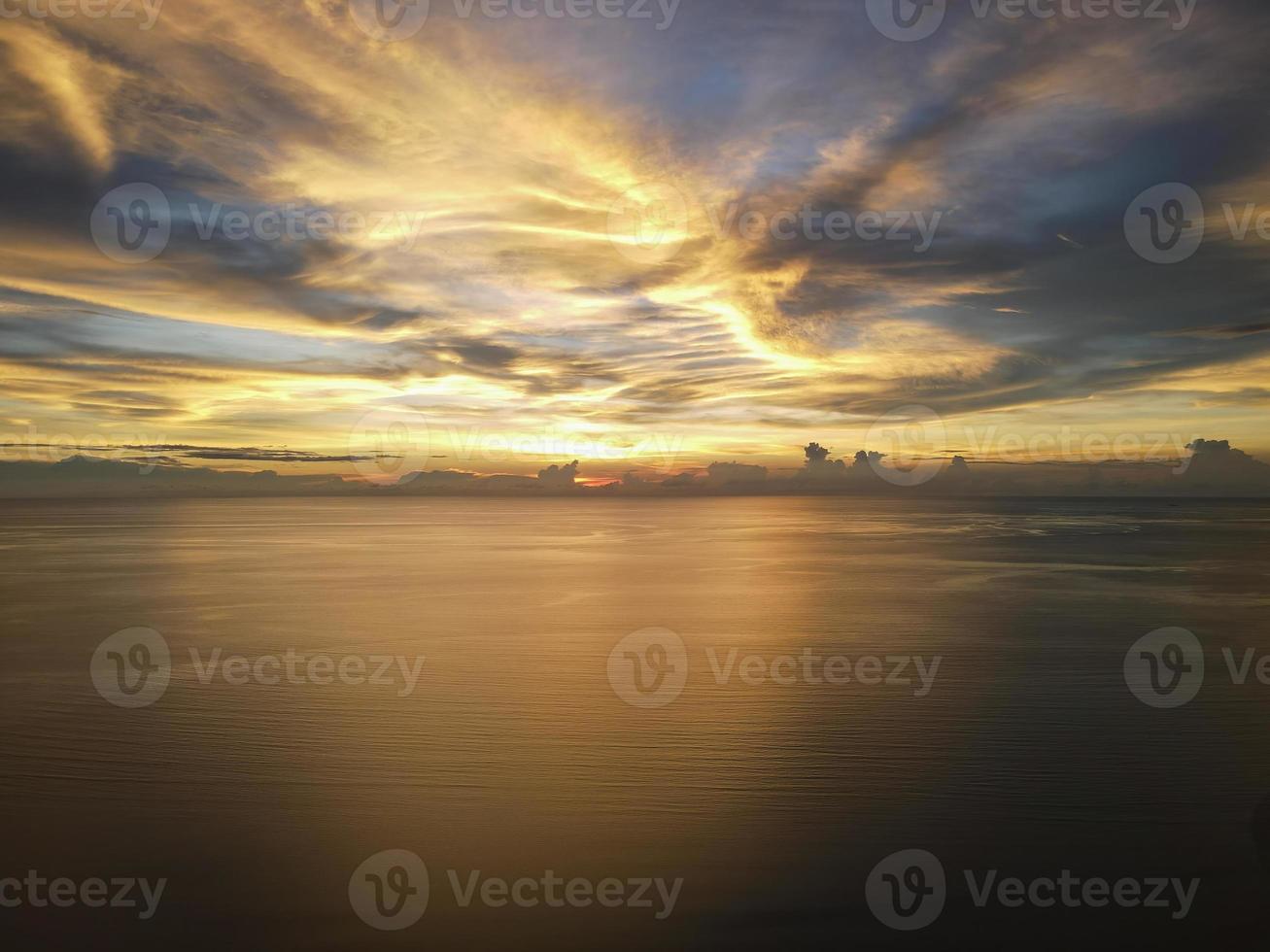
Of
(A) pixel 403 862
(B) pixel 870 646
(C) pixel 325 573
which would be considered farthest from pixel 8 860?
(C) pixel 325 573

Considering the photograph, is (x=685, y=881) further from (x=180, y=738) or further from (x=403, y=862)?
(x=180, y=738)

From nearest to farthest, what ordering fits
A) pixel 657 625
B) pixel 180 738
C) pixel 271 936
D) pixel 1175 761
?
1. pixel 271 936
2. pixel 1175 761
3. pixel 180 738
4. pixel 657 625

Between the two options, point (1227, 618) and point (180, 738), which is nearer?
point (180, 738)

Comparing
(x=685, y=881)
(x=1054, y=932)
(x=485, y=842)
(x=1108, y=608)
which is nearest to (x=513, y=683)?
(x=485, y=842)

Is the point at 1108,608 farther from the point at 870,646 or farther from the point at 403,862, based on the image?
the point at 403,862

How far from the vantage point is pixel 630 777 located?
10852 millimetres

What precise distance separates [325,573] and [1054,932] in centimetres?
3387

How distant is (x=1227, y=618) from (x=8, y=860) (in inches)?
1056

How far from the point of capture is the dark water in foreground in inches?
301

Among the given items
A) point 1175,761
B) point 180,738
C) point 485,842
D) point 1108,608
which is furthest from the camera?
point 1108,608

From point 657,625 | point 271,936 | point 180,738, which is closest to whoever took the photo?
point 271,936

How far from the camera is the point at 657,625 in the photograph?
2297 centimetres

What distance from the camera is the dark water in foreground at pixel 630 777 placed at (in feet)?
25.1

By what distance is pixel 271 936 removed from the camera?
7.27 m
